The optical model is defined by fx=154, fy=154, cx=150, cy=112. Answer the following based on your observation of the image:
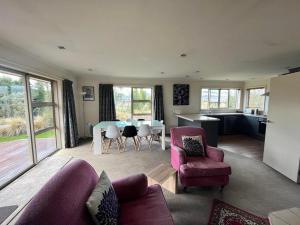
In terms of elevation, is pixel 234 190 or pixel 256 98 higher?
pixel 256 98

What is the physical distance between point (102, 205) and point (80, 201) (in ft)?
0.56

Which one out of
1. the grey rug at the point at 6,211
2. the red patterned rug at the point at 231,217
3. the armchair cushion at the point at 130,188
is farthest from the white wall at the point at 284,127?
the grey rug at the point at 6,211

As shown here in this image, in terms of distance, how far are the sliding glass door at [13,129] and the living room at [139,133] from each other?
0.06ft

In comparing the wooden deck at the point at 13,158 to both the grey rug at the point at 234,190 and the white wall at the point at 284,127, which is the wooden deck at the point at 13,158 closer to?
the grey rug at the point at 234,190

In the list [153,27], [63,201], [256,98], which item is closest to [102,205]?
[63,201]

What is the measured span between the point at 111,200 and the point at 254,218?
1.75 metres

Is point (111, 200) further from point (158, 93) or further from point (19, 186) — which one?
point (158, 93)

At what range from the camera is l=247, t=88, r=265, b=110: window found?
231 inches

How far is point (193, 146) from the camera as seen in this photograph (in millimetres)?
2738

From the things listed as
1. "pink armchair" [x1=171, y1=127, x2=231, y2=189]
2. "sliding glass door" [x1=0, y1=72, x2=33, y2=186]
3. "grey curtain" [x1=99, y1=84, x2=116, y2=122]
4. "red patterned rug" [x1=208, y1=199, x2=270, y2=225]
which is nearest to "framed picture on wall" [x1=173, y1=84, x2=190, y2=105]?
"grey curtain" [x1=99, y1=84, x2=116, y2=122]

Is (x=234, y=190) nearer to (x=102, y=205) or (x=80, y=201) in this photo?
(x=102, y=205)

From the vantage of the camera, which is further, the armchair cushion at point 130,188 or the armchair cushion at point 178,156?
the armchair cushion at point 178,156

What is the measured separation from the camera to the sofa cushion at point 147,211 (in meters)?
1.31

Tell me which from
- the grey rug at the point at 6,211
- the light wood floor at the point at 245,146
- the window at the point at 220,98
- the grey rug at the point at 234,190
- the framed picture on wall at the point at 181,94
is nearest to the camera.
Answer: the grey rug at the point at 6,211
